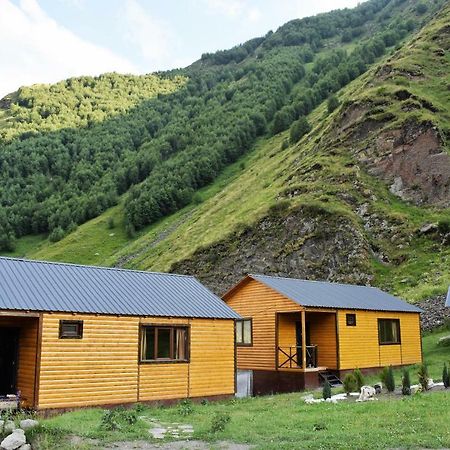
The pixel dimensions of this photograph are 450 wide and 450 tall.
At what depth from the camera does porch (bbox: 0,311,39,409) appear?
18.2 m

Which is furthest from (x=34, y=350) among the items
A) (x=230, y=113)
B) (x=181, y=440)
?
(x=230, y=113)

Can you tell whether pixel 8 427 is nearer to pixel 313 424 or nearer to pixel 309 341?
pixel 313 424

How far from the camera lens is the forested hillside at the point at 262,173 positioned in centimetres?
5019

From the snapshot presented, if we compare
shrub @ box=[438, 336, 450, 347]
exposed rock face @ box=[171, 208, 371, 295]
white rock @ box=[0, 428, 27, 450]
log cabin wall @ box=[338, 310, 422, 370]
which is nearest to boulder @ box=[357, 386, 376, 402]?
log cabin wall @ box=[338, 310, 422, 370]

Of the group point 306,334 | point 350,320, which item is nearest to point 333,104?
point 350,320

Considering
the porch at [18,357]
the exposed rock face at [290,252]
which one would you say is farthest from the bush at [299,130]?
the porch at [18,357]

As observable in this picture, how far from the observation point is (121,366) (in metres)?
20.4

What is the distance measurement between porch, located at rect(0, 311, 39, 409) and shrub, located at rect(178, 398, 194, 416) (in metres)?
5.01

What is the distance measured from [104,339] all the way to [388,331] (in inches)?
714

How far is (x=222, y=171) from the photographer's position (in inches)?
4405

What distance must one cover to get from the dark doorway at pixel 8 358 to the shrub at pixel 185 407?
607 centimetres

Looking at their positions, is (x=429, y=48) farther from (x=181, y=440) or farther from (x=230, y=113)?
(x=181, y=440)

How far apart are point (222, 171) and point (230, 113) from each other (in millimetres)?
31990

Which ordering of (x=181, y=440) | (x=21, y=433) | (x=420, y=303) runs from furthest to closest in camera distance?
(x=420, y=303), (x=181, y=440), (x=21, y=433)
